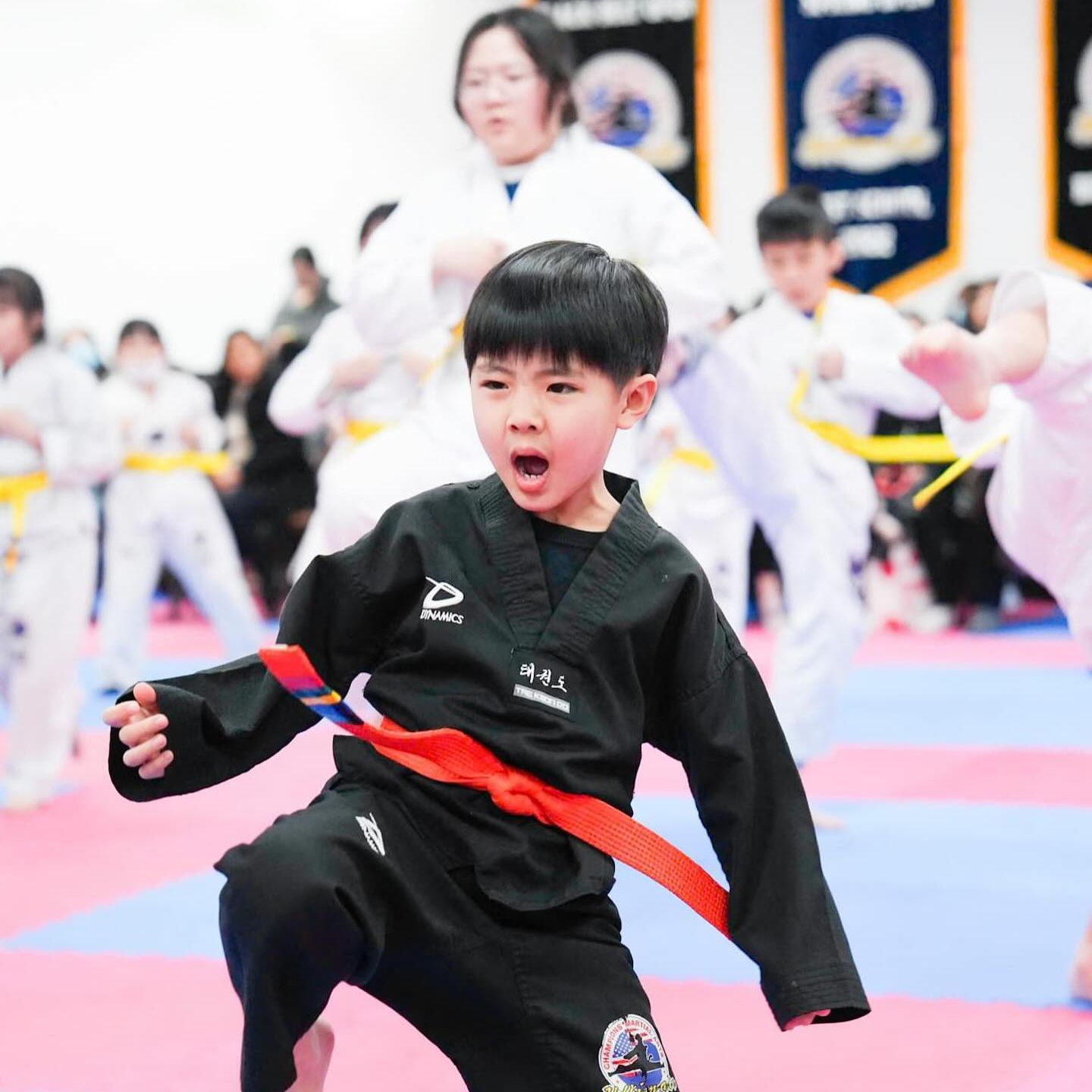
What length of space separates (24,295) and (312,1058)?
13.3ft

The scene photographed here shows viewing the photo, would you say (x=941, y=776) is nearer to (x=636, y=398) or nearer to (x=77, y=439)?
(x=77, y=439)

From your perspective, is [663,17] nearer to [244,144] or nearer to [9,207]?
[244,144]

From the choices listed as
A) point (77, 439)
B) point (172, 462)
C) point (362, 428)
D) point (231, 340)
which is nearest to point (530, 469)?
point (362, 428)

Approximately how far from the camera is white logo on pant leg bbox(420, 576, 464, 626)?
2.11m

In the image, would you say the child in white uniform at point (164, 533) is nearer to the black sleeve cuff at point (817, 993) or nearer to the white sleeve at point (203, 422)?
the white sleeve at point (203, 422)

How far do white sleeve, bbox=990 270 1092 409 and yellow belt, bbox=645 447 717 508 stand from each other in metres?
4.44

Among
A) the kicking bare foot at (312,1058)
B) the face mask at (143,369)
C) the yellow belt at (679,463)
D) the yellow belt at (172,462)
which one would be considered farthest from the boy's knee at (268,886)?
the face mask at (143,369)

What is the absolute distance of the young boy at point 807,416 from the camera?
16.1 feet

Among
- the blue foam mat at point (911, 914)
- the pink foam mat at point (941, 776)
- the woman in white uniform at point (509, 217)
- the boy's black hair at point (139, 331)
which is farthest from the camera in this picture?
the boy's black hair at point (139, 331)

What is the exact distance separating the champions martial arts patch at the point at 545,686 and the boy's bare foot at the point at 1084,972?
152 cm

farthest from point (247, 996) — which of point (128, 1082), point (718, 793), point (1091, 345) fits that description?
point (1091, 345)

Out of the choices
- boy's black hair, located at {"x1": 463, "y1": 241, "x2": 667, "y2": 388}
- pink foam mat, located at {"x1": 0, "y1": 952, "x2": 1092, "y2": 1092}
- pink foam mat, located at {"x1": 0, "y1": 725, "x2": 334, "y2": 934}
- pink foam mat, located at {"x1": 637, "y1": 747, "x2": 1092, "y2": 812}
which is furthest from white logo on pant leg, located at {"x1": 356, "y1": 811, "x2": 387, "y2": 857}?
pink foam mat, located at {"x1": 637, "y1": 747, "x2": 1092, "y2": 812}

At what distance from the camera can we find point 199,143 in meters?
13.7

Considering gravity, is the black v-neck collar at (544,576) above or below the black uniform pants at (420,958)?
above
